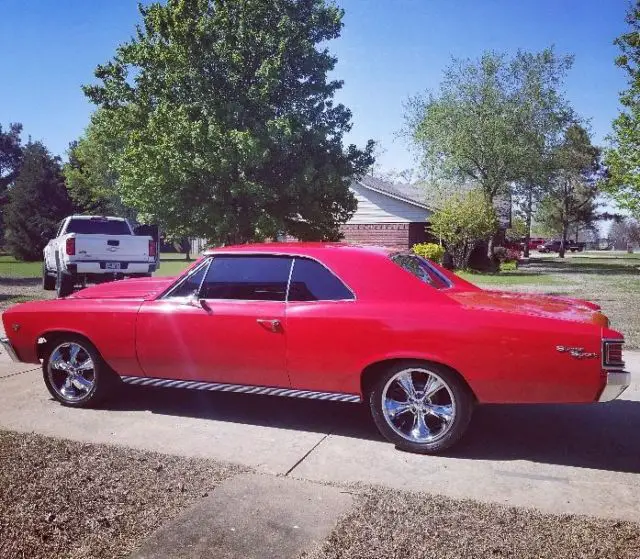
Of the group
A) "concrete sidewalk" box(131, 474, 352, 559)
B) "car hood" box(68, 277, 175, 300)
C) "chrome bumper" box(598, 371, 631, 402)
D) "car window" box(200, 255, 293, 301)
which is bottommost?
"concrete sidewalk" box(131, 474, 352, 559)

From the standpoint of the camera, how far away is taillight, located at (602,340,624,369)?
3.80 metres

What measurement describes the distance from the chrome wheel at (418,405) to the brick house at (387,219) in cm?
2692

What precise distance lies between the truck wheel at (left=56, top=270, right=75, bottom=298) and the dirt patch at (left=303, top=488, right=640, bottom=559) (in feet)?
39.8

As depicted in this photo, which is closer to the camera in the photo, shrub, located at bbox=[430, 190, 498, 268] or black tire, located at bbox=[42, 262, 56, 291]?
black tire, located at bbox=[42, 262, 56, 291]

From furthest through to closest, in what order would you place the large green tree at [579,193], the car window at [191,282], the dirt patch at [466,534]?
the large green tree at [579,193]
the car window at [191,282]
the dirt patch at [466,534]

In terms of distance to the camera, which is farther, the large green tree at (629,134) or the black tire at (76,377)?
the large green tree at (629,134)

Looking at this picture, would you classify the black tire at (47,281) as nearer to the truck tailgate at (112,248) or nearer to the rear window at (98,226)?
the rear window at (98,226)

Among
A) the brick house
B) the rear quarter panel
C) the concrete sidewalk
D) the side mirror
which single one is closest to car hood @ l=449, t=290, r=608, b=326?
the rear quarter panel

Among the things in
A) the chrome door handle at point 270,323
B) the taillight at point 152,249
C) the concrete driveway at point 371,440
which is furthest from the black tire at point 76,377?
the taillight at point 152,249

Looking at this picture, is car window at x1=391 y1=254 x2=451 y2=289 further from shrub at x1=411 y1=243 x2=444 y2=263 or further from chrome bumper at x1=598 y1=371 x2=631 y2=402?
shrub at x1=411 y1=243 x2=444 y2=263

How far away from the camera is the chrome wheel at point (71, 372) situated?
213 inches

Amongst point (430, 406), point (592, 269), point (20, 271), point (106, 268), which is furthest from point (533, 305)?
point (592, 269)

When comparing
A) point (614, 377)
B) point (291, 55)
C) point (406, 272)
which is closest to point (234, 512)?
point (406, 272)

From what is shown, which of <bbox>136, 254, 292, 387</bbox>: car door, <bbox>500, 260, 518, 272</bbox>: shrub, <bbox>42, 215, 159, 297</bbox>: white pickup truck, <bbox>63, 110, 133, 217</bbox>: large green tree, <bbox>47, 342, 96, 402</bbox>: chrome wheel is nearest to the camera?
<bbox>136, 254, 292, 387</bbox>: car door
